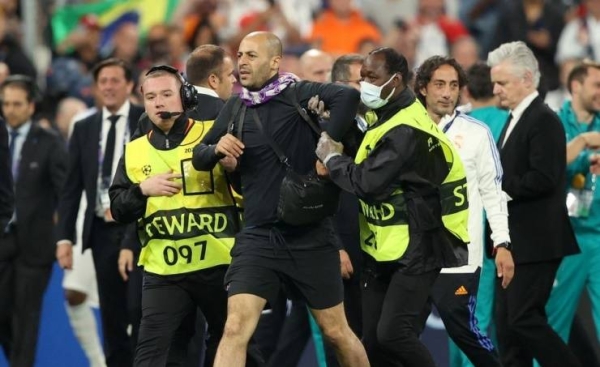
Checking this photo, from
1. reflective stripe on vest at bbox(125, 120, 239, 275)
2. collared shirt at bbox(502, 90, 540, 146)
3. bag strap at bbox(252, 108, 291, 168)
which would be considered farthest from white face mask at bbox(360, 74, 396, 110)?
collared shirt at bbox(502, 90, 540, 146)

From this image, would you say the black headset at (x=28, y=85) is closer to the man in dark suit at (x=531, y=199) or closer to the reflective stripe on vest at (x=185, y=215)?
the reflective stripe on vest at (x=185, y=215)

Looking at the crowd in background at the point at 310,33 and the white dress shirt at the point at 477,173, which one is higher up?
the crowd in background at the point at 310,33

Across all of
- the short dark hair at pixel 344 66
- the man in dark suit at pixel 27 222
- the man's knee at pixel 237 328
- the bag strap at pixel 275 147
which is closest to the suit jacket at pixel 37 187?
the man in dark suit at pixel 27 222

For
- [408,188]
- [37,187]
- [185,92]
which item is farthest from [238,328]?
[37,187]

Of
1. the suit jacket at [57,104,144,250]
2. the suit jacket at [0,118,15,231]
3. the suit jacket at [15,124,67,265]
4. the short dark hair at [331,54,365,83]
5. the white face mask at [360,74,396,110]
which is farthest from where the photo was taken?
the suit jacket at [15,124,67,265]

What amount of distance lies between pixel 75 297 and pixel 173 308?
3.08 metres

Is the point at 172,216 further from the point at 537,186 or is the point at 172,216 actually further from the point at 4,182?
the point at 537,186

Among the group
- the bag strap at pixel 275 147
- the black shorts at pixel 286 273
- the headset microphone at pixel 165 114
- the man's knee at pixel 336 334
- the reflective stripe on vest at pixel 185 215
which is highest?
the headset microphone at pixel 165 114

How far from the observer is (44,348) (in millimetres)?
12383

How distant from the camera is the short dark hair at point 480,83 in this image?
35.4 feet

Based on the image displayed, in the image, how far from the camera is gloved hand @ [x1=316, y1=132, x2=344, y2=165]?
27.5 feet

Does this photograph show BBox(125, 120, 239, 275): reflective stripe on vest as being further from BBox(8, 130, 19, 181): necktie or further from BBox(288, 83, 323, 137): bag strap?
BBox(8, 130, 19, 181): necktie

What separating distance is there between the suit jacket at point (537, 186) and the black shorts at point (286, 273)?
68.9 inches

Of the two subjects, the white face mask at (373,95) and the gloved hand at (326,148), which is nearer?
the gloved hand at (326,148)
